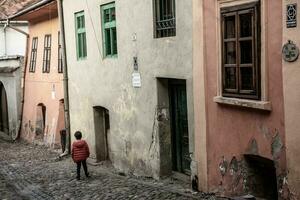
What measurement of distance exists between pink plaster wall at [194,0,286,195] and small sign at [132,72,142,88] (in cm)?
279

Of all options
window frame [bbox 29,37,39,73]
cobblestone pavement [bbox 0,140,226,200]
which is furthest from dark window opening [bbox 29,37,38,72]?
cobblestone pavement [bbox 0,140,226,200]

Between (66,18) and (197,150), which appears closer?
(197,150)

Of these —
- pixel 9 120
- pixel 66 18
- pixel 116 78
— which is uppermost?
pixel 66 18

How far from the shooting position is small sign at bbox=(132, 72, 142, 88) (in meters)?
12.4

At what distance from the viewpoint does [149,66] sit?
11.9 metres

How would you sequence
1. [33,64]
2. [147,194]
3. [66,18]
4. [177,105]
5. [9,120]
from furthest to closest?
[9,120] → [33,64] → [66,18] → [177,105] → [147,194]

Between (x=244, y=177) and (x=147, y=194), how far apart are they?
2185mm

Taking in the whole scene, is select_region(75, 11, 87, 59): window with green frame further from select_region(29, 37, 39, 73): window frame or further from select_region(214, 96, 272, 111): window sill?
select_region(214, 96, 272, 111): window sill

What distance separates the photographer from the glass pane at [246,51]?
8258mm

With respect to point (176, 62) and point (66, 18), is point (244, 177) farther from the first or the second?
point (66, 18)

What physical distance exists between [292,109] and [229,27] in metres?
2.07

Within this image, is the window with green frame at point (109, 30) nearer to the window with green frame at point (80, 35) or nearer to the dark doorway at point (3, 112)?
the window with green frame at point (80, 35)

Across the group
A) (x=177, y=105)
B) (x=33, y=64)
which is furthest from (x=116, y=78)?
(x=33, y=64)

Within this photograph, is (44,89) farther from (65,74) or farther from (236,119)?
(236,119)
